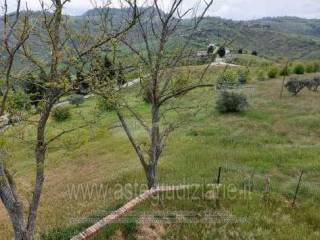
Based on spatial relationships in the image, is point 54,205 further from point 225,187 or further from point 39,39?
point 39,39

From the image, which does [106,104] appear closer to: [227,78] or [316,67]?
[227,78]

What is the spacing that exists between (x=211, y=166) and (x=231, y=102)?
11598 millimetres

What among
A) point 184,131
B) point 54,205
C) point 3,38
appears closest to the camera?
point 3,38

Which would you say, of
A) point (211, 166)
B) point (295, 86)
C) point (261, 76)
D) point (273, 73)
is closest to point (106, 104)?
point (211, 166)

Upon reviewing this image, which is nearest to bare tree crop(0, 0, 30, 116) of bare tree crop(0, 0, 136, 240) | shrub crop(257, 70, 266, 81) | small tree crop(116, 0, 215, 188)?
bare tree crop(0, 0, 136, 240)

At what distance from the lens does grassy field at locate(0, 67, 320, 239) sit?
1085 centimetres

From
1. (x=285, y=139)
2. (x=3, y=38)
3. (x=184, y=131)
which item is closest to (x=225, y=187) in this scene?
(x=3, y=38)

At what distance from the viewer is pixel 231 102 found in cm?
3012

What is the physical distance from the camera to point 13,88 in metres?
9.08

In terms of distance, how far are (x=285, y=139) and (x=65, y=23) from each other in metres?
17.0

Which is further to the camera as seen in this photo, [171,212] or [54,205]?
[54,205]

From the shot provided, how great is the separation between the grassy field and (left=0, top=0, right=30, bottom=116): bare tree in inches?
56.2

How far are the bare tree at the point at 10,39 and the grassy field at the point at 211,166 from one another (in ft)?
4.68

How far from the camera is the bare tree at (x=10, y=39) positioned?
740 centimetres
